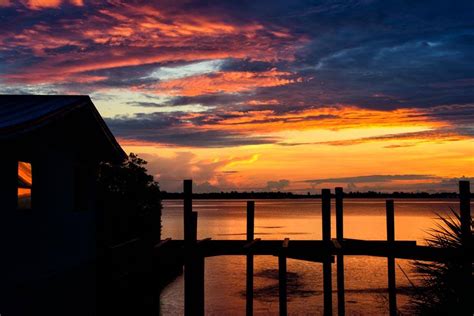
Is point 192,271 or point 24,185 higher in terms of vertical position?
point 24,185

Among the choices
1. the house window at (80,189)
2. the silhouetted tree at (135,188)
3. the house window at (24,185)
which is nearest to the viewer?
the house window at (24,185)

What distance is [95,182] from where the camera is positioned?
70.1 feet

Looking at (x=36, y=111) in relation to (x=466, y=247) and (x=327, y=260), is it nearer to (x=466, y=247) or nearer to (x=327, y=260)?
(x=327, y=260)

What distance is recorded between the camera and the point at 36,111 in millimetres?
16844

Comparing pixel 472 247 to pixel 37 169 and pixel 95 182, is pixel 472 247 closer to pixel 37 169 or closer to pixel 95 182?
pixel 37 169

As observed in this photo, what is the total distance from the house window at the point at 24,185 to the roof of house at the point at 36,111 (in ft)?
4.12

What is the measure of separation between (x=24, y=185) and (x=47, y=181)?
1350 mm

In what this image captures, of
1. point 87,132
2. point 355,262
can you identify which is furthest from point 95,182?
point 355,262

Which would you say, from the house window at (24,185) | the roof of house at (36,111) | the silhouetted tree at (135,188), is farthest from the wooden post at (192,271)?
the silhouetted tree at (135,188)

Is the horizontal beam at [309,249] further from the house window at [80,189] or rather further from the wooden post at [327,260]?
the house window at [80,189]

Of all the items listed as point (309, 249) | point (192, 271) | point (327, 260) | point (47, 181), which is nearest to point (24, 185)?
point (47, 181)

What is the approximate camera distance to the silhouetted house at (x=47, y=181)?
1472 centimetres

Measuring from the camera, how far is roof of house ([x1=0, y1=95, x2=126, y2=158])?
577 inches

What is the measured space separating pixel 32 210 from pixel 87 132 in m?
5.13
